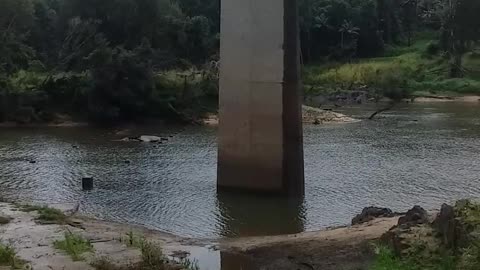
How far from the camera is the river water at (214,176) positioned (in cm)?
1852

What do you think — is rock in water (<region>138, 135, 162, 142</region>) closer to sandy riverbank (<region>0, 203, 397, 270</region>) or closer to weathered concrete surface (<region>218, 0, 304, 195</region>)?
weathered concrete surface (<region>218, 0, 304, 195</region>)

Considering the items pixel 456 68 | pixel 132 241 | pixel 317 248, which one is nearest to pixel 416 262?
pixel 317 248

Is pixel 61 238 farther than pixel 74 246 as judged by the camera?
Yes

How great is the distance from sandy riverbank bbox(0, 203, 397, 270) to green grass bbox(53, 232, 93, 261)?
0.40 ft

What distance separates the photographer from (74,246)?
12688 mm

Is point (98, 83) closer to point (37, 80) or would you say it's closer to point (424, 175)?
point (37, 80)

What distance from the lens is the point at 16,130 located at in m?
40.2

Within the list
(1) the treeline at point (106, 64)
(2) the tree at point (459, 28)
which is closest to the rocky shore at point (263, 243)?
(1) the treeline at point (106, 64)

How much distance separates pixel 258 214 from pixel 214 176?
5.51 meters

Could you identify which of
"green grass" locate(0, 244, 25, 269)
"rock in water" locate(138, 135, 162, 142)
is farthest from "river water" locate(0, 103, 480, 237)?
"green grass" locate(0, 244, 25, 269)

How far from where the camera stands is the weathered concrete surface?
2056 centimetres

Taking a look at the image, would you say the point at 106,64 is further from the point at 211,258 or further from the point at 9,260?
the point at 9,260

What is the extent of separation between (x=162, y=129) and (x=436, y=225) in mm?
30783

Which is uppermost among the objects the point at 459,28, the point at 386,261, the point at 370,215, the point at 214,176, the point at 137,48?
the point at 459,28
